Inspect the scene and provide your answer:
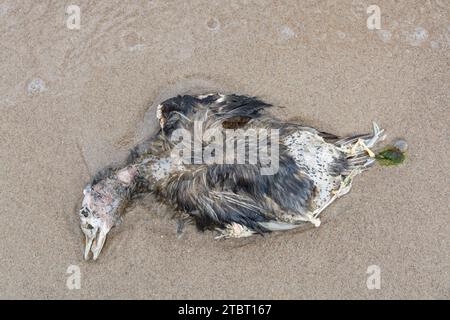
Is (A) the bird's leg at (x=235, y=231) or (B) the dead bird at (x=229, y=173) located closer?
(B) the dead bird at (x=229, y=173)

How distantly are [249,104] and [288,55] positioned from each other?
1.99ft

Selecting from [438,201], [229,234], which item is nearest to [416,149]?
[438,201]

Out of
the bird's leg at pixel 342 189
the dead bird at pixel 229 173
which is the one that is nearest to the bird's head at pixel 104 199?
the dead bird at pixel 229 173

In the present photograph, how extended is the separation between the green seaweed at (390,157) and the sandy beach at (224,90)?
0.07 metres

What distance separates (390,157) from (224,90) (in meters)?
1.51

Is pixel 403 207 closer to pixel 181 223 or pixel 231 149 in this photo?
pixel 231 149

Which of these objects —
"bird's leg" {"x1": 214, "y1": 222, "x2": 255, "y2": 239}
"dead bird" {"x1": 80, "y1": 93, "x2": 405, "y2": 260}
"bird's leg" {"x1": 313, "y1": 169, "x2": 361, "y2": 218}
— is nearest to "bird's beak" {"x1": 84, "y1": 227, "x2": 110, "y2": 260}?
"dead bird" {"x1": 80, "y1": 93, "x2": 405, "y2": 260}

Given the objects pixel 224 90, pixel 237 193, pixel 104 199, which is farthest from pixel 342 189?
pixel 104 199

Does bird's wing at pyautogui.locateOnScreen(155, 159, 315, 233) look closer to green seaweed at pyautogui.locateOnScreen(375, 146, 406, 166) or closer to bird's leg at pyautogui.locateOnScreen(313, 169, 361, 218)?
bird's leg at pyautogui.locateOnScreen(313, 169, 361, 218)

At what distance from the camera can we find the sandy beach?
13.9ft

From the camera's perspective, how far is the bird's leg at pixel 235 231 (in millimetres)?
3951

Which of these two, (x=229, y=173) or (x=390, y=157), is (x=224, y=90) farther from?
(x=390, y=157)

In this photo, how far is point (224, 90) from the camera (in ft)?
14.4

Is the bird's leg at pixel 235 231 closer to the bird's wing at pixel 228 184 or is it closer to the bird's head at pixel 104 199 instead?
the bird's wing at pixel 228 184
